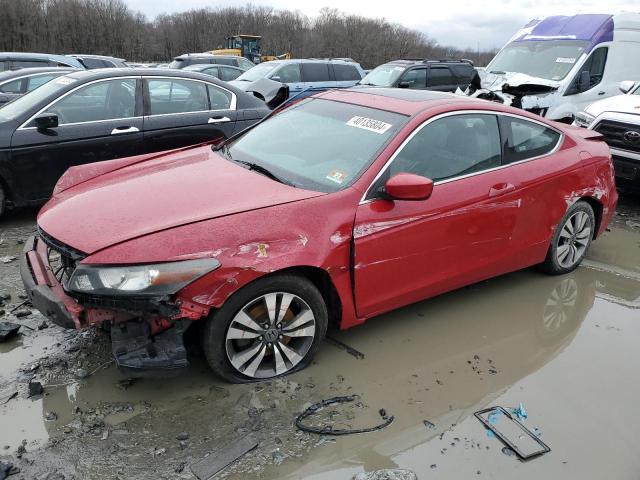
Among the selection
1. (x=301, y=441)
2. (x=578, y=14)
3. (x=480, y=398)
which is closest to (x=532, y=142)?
(x=480, y=398)

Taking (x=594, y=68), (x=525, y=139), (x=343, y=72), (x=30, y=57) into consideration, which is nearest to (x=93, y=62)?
(x=30, y=57)

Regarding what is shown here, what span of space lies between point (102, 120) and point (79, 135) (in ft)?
1.03

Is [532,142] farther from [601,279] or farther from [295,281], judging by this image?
[295,281]

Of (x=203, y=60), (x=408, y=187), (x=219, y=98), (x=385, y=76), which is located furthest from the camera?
(x=203, y=60)

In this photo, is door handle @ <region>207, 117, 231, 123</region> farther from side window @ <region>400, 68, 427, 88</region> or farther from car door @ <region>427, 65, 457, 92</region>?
car door @ <region>427, 65, 457, 92</region>

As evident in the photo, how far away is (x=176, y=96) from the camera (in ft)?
20.2

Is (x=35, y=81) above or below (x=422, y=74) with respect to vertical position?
below

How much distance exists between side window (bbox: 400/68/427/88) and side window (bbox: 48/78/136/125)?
8.12 metres

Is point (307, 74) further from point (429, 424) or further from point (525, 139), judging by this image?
point (429, 424)

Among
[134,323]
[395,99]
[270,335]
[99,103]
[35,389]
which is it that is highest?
[395,99]

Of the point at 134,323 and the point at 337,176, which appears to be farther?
the point at 337,176

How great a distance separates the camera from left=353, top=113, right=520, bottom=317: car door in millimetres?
3230

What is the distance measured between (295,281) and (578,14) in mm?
9350

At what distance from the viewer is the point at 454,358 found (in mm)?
3494
